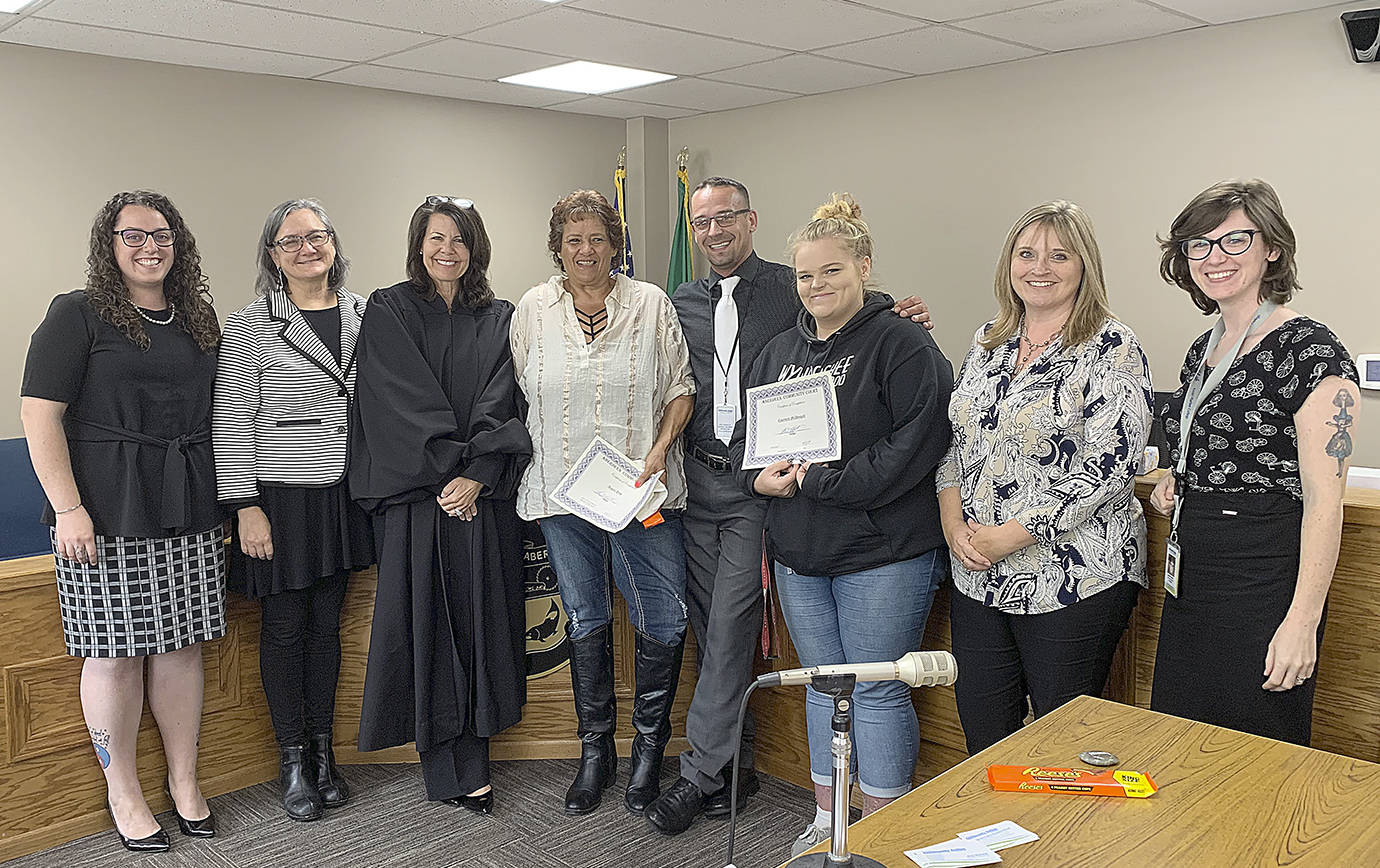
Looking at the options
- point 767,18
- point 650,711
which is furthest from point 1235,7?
point 650,711

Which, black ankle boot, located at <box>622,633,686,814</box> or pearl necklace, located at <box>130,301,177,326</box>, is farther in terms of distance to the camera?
black ankle boot, located at <box>622,633,686,814</box>

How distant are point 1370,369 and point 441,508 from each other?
12.1ft

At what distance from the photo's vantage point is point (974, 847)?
1394 millimetres

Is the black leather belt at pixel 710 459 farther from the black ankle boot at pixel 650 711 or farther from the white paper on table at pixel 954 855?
the white paper on table at pixel 954 855

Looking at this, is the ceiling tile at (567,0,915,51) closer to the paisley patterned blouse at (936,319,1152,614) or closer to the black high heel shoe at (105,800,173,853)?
the paisley patterned blouse at (936,319,1152,614)

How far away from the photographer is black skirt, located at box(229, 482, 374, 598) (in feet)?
9.58

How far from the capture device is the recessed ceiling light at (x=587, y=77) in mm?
5406

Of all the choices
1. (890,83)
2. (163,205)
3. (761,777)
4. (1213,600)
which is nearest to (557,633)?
(761,777)

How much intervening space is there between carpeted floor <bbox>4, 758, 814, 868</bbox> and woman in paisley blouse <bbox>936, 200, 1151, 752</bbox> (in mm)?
874

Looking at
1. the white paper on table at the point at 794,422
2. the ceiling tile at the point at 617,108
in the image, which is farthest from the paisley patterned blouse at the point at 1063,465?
the ceiling tile at the point at 617,108

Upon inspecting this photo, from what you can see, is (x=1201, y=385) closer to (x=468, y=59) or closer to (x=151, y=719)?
(x=151, y=719)

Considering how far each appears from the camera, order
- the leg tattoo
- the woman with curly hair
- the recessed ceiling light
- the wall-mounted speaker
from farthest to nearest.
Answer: the recessed ceiling light < the wall-mounted speaker < the leg tattoo < the woman with curly hair

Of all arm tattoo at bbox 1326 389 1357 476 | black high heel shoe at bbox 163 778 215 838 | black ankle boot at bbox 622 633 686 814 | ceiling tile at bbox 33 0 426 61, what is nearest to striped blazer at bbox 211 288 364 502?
black high heel shoe at bbox 163 778 215 838

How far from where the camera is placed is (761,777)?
3289 mm
